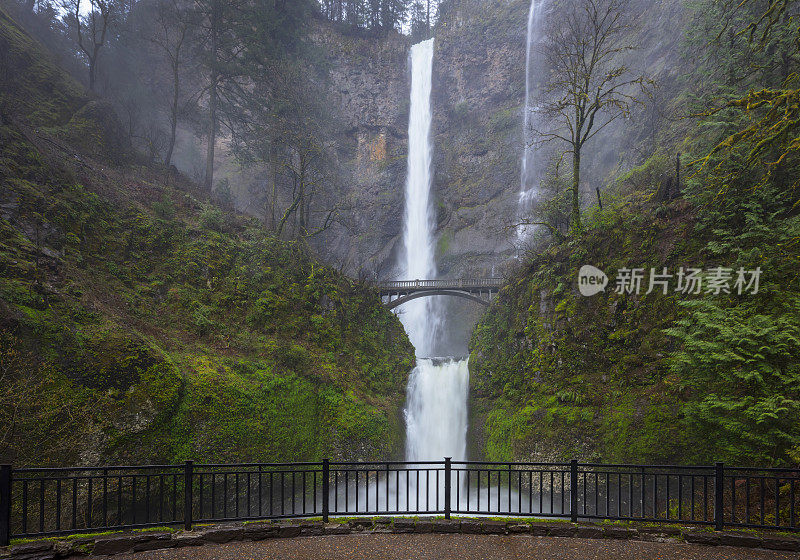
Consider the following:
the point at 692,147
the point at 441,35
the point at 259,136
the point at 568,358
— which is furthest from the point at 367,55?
the point at 568,358

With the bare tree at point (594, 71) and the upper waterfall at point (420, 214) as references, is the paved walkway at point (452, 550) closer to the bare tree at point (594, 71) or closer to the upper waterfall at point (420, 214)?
the bare tree at point (594, 71)

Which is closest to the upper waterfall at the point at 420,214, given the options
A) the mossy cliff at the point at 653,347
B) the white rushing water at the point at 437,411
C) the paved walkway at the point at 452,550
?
the white rushing water at the point at 437,411

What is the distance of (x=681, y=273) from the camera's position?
490 inches

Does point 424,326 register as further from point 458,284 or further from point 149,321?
point 149,321

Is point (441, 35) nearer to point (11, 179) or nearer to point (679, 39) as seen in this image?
point (679, 39)

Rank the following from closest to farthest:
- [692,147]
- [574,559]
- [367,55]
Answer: [574,559] → [692,147] → [367,55]

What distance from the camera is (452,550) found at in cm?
611

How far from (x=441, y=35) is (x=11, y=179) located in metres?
45.5

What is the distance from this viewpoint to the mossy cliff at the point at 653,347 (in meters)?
8.65

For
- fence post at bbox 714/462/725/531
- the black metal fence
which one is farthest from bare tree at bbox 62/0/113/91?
fence post at bbox 714/462/725/531

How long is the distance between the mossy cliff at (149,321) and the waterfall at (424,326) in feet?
4.53

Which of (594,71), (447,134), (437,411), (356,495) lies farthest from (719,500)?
(447,134)

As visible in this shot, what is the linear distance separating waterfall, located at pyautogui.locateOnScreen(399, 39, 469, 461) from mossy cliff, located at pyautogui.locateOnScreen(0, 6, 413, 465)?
1.38m

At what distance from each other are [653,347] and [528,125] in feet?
105
